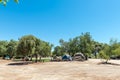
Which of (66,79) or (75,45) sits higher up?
(75,45)

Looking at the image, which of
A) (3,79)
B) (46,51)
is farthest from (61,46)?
(3,79)

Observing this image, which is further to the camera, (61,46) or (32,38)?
(61,46)

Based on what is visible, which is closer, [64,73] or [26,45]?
[64,73]

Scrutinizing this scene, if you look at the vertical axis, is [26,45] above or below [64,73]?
above

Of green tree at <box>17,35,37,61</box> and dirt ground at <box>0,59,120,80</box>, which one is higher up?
green tree at <box>17,35,37,61</box>

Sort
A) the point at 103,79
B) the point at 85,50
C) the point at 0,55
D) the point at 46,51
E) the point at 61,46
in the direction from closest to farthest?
the point at 103,79, the point at 46,51, the point at 85,50, the point at 0,55, the point at 61,46

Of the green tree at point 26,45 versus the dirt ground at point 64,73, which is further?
the green tree at point 26,45

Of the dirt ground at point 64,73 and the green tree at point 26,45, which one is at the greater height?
the green tree at point 26,45

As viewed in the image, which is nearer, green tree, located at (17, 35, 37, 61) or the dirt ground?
the dirt ground

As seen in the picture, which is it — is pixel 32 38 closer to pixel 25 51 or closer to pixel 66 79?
pixel 25 51

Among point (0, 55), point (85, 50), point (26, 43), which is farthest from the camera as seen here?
point (0, 55)

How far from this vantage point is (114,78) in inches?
819

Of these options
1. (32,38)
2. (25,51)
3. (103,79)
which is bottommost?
(103,79)

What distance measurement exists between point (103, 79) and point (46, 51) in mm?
39973
